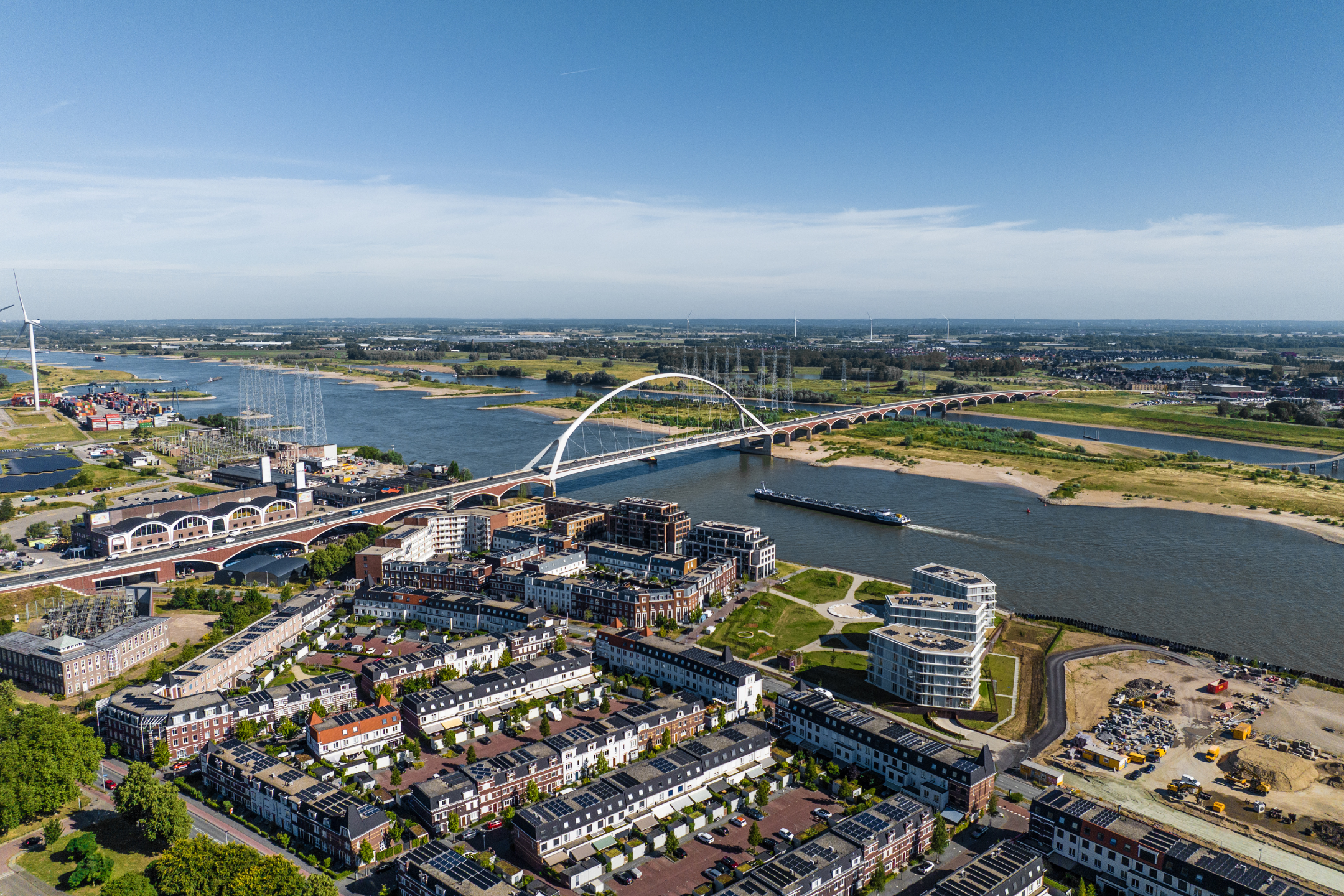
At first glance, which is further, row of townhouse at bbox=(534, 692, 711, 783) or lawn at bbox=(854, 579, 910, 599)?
lawn at bbox=(854, 579, 910, 599)

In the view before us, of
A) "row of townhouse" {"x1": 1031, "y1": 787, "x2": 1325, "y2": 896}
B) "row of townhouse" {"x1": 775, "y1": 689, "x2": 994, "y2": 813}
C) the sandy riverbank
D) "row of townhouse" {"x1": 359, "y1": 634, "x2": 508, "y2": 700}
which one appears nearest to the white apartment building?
"row of townhouse" {"x1": 775, "y1": 689, "x2": 994, "y2": 813}

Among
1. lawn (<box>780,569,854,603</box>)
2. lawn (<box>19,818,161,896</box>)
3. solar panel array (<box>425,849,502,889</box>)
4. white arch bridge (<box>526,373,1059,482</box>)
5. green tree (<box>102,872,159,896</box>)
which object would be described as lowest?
lawn (<box>19,818,161,896</box>)

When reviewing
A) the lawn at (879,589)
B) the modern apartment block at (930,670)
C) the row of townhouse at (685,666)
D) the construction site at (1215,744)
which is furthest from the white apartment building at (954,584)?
the row of townhouse at (685,666)

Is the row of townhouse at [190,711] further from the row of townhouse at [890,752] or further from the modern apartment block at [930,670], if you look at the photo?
A: the modern apartment block at [930,670]

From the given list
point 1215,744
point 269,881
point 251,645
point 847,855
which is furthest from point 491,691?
point 1215,744

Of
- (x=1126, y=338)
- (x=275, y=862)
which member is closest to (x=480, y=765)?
(x=275, y=862)

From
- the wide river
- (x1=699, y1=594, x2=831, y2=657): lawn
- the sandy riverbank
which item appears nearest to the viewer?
(x1=699, y1=594, x2=831, y2=657): lawn

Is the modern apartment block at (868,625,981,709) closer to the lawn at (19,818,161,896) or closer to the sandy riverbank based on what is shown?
the lawn at (19,818,161,896)
